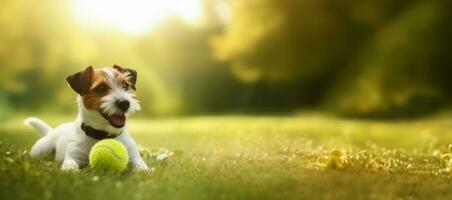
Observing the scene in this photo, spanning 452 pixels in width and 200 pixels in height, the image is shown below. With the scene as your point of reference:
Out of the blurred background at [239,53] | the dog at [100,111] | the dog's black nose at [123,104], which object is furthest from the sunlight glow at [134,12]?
the dog's black nose at [123,104]

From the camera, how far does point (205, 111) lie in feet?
67.7

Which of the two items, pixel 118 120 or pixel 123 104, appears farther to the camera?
pixel 118 120

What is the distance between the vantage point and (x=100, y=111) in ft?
18.7

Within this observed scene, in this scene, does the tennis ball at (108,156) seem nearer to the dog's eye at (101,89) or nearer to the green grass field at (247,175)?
the green grass field at (247,175)

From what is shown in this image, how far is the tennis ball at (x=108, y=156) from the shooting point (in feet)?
18.4

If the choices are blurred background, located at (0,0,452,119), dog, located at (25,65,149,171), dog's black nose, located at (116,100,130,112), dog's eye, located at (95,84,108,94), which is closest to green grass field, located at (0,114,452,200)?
dog, located at (25,65,149,171)

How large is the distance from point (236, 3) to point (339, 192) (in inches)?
555

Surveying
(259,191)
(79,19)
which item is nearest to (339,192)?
(259,191)

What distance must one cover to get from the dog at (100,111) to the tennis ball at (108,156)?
171mm

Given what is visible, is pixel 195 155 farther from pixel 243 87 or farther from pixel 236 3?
pixel 243 87

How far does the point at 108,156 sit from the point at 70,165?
0.39 metres

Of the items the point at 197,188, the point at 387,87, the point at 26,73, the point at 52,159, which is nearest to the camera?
the point at 197,188

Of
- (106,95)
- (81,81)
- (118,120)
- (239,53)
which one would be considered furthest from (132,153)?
(239,53)

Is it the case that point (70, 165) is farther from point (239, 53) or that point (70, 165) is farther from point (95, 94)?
point (239, 53)
